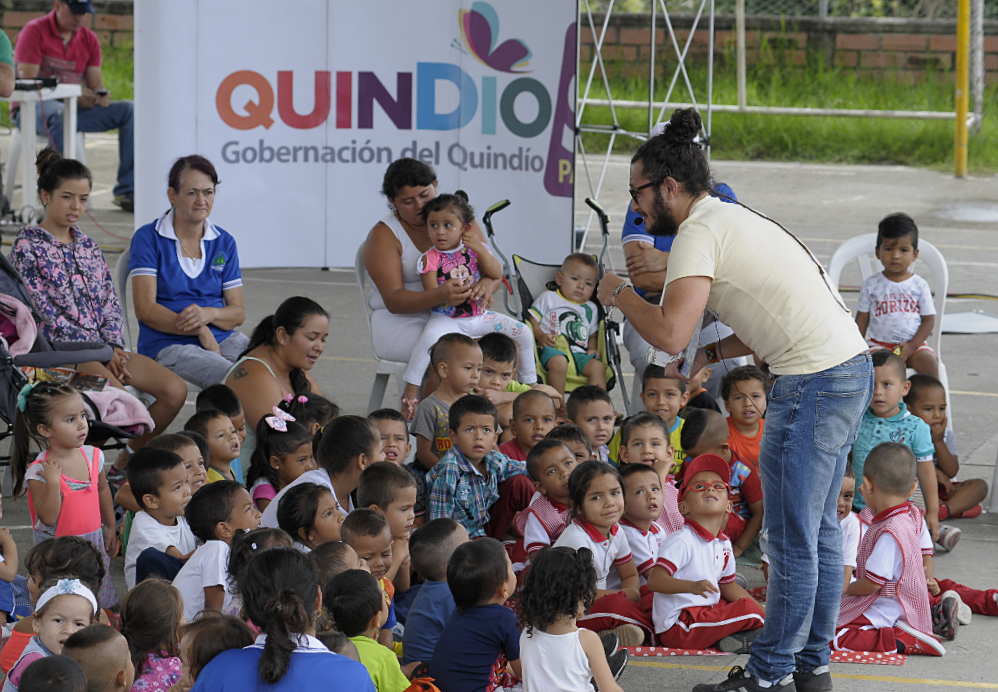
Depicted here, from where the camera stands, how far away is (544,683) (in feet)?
10.7

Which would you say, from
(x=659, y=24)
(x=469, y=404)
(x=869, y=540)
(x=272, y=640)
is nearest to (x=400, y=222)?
(x=469, y=404)

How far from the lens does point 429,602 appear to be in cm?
376

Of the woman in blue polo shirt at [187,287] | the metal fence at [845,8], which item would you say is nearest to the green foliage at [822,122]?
the metal fence at [845,8]

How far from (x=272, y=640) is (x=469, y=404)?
2088 mm

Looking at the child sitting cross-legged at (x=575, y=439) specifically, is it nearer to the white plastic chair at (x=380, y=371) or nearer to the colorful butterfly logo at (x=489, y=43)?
the white plastic chair at (x=380, y=371)

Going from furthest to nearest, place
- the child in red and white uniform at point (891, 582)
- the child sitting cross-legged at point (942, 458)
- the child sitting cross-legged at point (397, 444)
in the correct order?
the child sitting cross-legged at point (942, 458), the child sitting cross-legged at point (397, 444), the child in red and white uniform at point (891, 582)

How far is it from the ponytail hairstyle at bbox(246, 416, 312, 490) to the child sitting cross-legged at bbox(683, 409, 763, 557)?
1616 mm

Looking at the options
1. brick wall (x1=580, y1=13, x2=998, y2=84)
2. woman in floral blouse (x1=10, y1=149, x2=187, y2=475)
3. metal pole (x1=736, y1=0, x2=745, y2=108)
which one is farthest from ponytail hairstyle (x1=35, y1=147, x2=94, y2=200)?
brick wall (x1=580, y1=13, x2=998, y2=84)

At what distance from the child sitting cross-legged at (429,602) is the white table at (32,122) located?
6.73 m

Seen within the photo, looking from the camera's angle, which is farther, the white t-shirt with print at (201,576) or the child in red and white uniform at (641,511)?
the child in red and white uniform at (641,511)

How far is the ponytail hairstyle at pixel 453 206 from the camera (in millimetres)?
5738

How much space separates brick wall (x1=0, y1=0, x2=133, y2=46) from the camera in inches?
784

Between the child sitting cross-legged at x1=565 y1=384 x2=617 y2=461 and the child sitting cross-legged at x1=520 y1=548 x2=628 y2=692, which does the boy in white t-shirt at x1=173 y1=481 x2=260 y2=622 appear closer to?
the child sitting cross-legged at x1=520 y1=548 x2=628 y2=692

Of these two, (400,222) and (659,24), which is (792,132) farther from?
(400,222)
